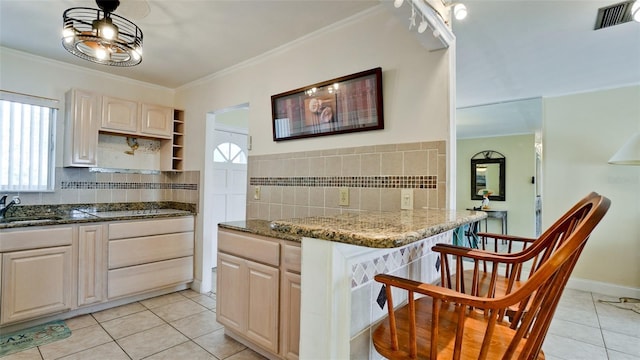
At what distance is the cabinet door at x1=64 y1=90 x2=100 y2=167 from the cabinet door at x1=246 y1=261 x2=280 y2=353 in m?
2.07

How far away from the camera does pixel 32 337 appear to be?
7.42 ft

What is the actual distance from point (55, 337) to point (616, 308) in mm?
4816

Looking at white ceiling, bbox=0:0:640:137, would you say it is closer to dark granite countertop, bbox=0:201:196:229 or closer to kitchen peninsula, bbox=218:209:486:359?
kitchen peninsula, bbox=218:209:486:359

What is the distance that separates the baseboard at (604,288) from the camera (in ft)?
10.5

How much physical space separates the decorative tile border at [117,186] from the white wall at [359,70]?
1.17 m

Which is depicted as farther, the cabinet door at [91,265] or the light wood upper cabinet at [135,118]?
the light wood upper cabinet at [135,118]

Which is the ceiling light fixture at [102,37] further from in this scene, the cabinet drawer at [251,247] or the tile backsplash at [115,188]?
the tile backsplash at [115,188]

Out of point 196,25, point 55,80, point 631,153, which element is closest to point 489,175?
point 631,153

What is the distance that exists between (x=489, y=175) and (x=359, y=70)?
3.81m

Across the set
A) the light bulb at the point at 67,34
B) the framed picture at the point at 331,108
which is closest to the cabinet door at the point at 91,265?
the light bulb at the point at 67,34

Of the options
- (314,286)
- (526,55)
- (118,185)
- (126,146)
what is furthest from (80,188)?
(526,55)

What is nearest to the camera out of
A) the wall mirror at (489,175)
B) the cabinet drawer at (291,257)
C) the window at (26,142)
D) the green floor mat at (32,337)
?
the cabinet drawer at (291,257)

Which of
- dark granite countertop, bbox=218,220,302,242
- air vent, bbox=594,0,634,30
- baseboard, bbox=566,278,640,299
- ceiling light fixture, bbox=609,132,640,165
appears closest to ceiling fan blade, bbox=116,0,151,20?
dark granite countertop, bbox=218,220,302,242

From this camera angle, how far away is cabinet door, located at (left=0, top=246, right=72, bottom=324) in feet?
7.43
